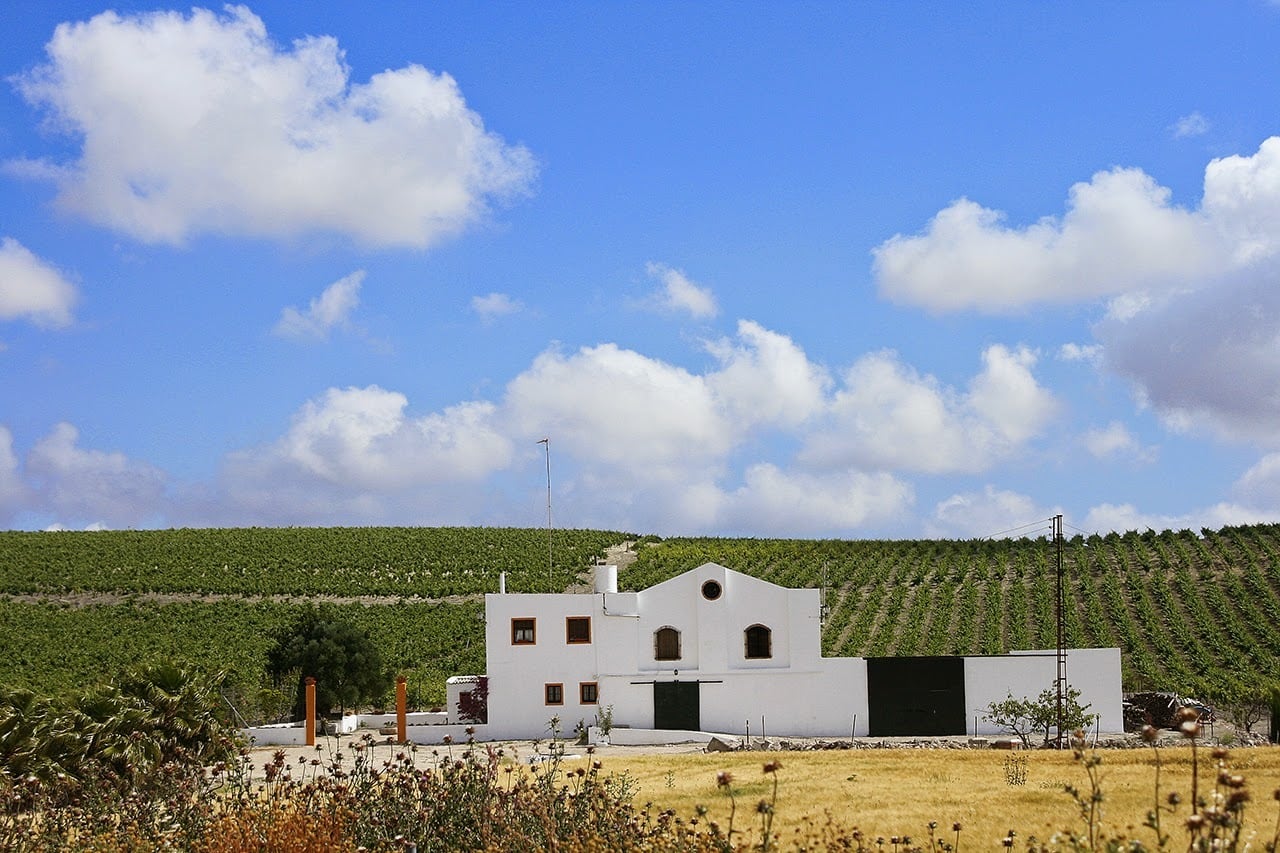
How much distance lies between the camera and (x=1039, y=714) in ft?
117

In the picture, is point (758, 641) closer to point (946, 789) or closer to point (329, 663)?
point (329, 663)

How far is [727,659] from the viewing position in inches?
1563

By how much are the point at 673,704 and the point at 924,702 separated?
7726mm

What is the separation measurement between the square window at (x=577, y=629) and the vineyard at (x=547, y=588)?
49.0ft

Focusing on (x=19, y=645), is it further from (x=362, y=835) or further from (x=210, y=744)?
(x=362, y=835)

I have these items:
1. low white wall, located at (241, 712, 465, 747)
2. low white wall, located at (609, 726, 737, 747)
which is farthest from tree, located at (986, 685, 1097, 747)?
low white wall, located at (241, 712, 465, 747)

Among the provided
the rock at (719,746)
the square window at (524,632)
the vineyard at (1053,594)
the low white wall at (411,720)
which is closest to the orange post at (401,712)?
the low white wall at (411,720)

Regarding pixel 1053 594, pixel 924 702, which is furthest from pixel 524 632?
pixel 1053 594

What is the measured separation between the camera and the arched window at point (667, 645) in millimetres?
39719

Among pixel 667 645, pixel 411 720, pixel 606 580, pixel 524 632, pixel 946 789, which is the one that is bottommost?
pixel 411 720

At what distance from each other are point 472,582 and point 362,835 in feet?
256

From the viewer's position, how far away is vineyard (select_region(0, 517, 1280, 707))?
6275 cm

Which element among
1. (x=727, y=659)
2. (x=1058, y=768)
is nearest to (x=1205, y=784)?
(x=1058, y=768)

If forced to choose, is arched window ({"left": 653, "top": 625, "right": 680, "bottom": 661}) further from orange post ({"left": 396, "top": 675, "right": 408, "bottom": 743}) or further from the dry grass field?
the dry grass field
